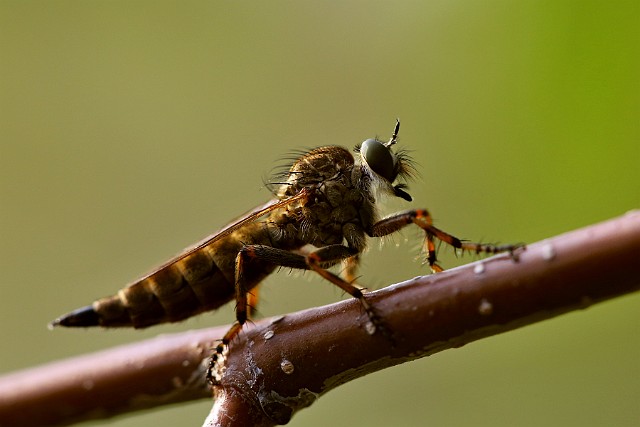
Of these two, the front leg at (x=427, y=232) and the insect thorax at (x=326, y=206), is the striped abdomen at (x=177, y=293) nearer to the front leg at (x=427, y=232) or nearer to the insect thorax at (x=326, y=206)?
the insect thorax at (x=326, y=206)

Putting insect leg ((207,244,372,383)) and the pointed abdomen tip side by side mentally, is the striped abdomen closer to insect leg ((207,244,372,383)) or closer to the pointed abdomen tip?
the pointed abdomen tip

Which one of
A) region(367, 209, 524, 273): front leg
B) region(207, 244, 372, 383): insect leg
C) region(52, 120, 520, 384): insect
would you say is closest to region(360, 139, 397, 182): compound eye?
region(52, 120, 520, 384): insect

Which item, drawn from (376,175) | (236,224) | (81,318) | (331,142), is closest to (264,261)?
(236,224)

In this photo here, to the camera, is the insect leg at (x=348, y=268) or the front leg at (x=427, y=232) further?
the front leg at (x=427, y=232)

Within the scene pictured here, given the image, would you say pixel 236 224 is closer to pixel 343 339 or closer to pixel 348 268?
pixel 348 268

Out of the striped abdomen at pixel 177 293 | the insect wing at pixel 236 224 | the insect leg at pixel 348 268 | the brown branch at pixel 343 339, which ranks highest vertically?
the insect wing at pixel 236 224

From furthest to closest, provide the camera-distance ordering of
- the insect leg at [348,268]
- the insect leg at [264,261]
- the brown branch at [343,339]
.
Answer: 1. the insect leg at [264,261]
2. the insect leg at [348,268]
3. the brown branch at [343,339]

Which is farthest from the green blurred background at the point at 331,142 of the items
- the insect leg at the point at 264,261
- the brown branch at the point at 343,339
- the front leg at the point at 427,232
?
the brown branch at the point at 343,339

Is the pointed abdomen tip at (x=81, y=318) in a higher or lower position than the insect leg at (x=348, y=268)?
higher
